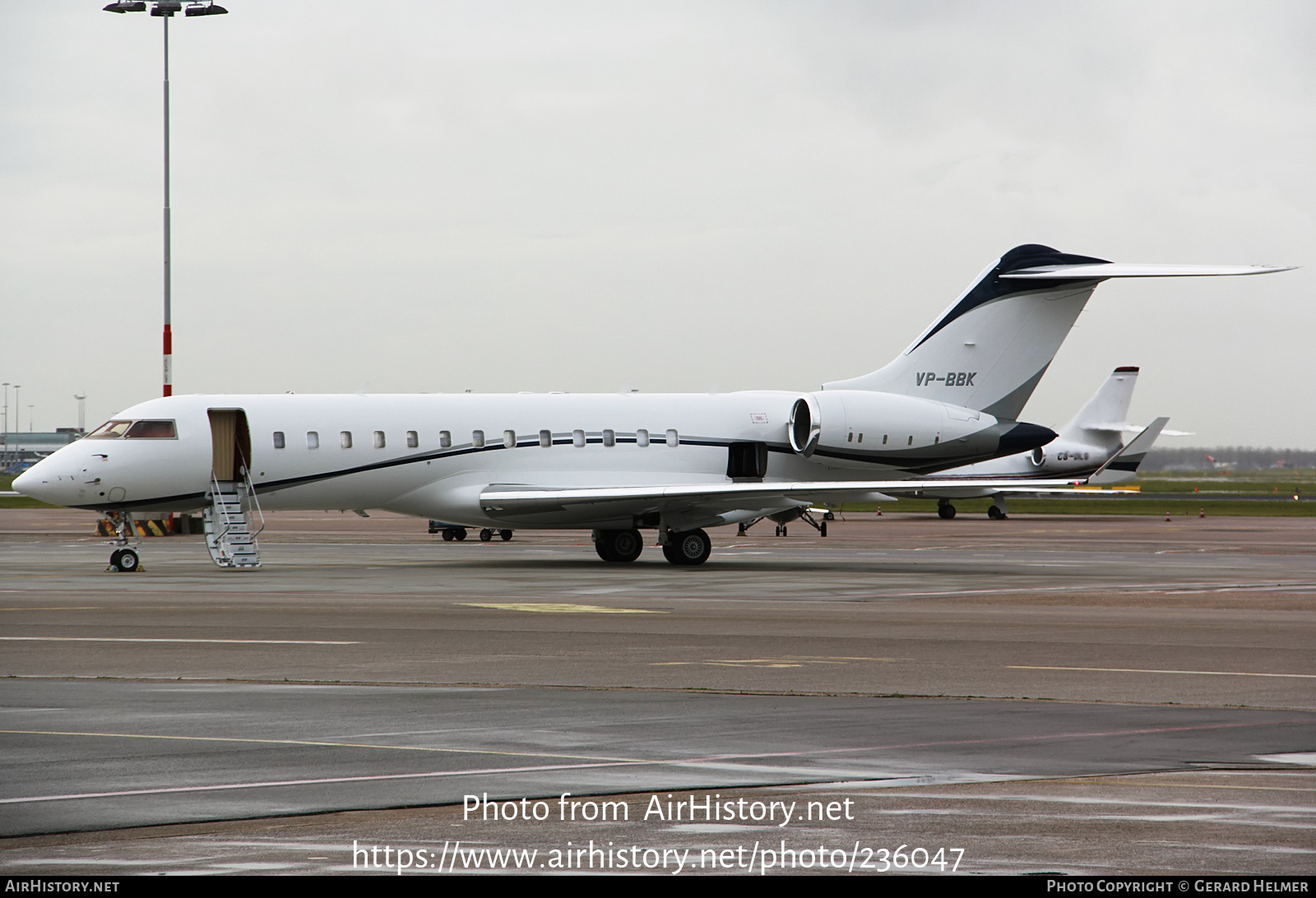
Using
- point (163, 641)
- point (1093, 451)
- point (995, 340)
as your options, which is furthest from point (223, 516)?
point (1093, 451)

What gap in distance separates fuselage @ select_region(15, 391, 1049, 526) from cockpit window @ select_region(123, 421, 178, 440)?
23mm

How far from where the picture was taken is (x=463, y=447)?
31.5 meters

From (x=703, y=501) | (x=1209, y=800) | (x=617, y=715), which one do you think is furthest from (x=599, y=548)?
(x=1209, y=800)

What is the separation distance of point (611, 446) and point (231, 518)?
8.14 metres

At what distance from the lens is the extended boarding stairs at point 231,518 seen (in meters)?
29.5

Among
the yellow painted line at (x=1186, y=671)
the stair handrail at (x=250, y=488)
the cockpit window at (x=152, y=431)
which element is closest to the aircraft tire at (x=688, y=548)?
the stair handrail at (x=250, y=488)

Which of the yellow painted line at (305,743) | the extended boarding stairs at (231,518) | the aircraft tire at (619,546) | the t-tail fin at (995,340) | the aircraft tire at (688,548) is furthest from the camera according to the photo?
the t-tail fin at (995,340)

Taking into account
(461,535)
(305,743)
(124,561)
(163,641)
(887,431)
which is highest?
(887,431)

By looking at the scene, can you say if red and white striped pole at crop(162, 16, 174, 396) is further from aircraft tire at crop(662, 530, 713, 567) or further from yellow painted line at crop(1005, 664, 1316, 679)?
yellow painted line at crop(1005, 664, 1316, 679)

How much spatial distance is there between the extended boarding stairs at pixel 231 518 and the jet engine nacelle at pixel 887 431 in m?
11.8

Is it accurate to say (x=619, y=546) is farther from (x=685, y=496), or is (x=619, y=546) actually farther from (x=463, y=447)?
(x=463, y=447)

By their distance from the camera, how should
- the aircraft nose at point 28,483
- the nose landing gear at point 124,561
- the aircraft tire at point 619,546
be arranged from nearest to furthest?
1. the aircraft nose at point 28,483
2. the nose landing gear at point 124,561
3. the aircraft tire at point 619,546

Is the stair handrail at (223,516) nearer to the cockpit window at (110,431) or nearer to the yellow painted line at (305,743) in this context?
the cockpit window at (110,431)

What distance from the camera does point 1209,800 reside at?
25.2 feet
